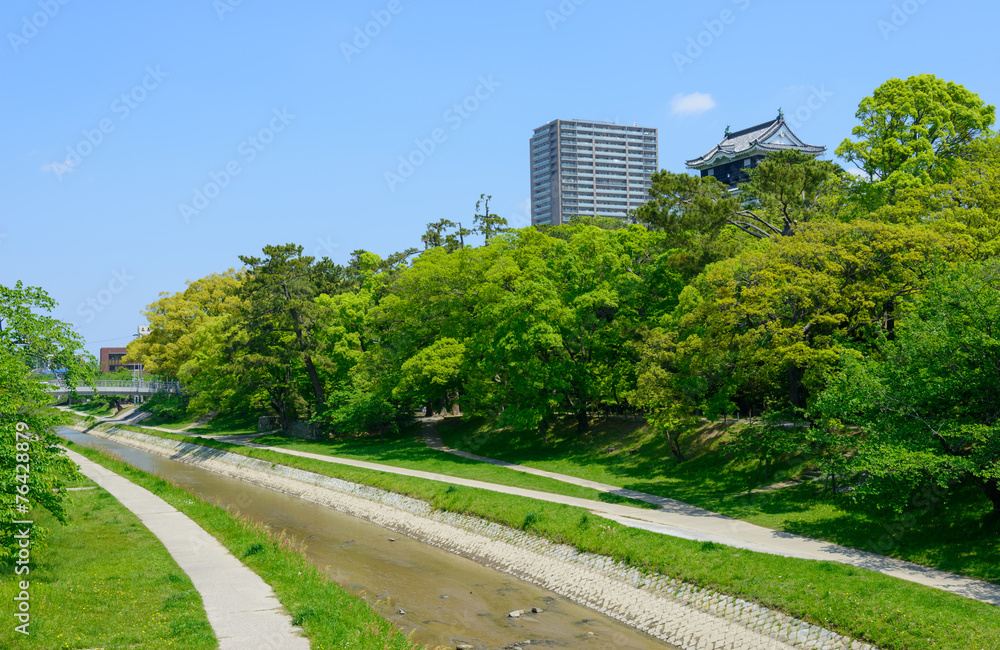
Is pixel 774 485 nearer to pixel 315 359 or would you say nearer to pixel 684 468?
pixel 684 468

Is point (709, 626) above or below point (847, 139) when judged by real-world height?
below

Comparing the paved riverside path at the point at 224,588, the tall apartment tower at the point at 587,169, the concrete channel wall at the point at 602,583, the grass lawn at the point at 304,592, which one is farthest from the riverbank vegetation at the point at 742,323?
the tall apartment tower at the point at 587,169

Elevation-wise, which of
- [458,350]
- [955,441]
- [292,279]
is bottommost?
[955,441]

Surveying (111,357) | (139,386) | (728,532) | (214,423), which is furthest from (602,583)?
(111,357)

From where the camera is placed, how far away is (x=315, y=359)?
53.5m

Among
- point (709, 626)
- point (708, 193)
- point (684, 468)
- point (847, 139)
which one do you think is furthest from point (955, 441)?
point (847, 139)

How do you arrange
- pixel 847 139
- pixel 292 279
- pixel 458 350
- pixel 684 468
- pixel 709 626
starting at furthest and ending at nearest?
pixel 292 279 < pixel 458 350 < pixel 847 139 < pixel 684 468 < pixel 709 626

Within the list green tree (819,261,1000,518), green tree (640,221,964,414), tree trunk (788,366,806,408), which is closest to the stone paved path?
green tree (819,261,1000,518)

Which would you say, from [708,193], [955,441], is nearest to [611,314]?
[708,193]

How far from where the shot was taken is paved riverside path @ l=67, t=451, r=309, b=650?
46.8 ft

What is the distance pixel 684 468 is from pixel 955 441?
48.2 ft

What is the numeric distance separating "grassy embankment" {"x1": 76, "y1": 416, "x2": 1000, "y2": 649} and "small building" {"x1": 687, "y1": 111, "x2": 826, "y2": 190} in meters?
60.7

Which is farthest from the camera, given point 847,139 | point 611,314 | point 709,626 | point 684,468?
point 611,314

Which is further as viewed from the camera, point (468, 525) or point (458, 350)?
point (458, 350)
